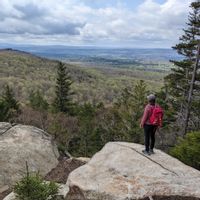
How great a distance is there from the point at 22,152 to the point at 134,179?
797 cm

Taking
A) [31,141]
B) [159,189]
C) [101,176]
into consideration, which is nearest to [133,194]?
[159,189]

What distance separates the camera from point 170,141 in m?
33.8

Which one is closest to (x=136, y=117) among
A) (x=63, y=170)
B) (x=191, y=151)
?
(x=63, y=170)

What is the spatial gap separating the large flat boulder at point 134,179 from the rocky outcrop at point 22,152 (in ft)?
15.5

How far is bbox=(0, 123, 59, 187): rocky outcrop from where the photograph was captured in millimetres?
15677

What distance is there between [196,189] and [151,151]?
3.31m

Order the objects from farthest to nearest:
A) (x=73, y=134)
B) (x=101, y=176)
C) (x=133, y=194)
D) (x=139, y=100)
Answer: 1. (x=73, y=134)
2. (x=139, y=100)
3. (x=101, y=176)
4. (x=133, y=194)

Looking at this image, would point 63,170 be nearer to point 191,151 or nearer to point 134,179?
point 191,151

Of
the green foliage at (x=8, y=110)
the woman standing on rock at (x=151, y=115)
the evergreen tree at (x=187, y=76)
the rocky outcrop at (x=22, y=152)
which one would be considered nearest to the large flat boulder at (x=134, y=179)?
the woman standing on rock at (x=151, y=115)

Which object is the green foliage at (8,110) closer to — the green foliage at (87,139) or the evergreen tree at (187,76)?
the green foliage at (87,139)

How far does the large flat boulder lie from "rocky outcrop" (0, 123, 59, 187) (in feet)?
15.5

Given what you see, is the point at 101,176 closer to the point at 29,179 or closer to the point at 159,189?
the point at 159,189

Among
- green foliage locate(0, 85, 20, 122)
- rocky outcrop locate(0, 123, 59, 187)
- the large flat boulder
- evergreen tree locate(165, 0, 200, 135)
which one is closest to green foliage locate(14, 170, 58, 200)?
the large flat boulder

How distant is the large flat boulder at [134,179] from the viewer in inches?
395
